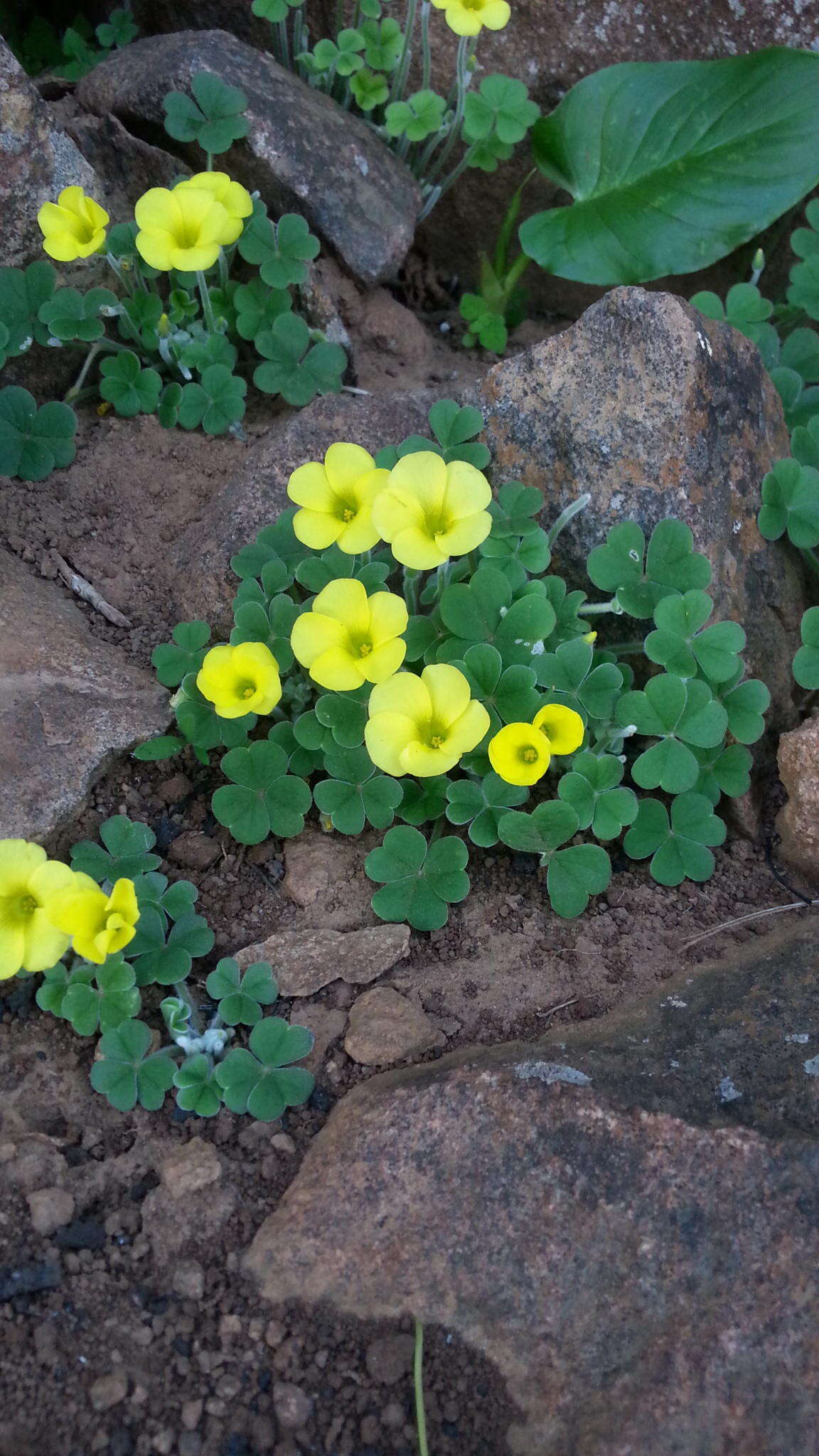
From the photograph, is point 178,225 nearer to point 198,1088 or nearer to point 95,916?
point 95,916

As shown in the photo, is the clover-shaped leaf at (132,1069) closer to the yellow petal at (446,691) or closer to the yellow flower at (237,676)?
the yellow flower at (237,676)

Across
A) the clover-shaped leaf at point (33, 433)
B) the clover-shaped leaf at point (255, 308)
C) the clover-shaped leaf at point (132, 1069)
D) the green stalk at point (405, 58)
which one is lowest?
the clover-shaped leaf at point (132, 1069)

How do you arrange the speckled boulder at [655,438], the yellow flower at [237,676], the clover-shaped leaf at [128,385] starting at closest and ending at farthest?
the yellow flower at [237,676], the speckled boulder at [655,438], the clover-shaped leaf at [128,385]

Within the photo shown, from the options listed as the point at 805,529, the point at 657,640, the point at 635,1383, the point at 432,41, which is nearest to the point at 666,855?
the point at 657,640

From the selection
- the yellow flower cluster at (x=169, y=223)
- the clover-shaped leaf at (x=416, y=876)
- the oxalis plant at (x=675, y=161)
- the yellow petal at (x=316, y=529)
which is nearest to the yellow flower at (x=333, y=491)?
the yellow petal at (x=316, y=529)

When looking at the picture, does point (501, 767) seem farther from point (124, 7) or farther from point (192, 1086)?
point (124, 7)

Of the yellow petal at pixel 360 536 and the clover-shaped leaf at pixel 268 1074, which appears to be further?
the yellow petal at pixel 360 536
